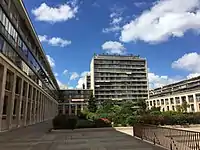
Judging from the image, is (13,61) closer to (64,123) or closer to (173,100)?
(64,123)

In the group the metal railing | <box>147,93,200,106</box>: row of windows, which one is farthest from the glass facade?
<box>147,93,200,106</box>: row of windows

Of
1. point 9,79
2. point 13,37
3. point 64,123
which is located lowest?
point 64,123

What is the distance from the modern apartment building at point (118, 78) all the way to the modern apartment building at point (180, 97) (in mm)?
9903

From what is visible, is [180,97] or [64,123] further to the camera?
[180,97]

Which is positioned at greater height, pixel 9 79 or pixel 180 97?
pixel 9 79

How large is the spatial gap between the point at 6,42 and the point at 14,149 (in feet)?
45.8

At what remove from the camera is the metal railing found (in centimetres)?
927

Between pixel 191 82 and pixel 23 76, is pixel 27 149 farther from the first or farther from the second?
pixel 191 82

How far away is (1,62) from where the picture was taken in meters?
20.3

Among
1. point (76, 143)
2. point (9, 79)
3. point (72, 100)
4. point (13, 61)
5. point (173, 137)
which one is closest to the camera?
point (173, 137)

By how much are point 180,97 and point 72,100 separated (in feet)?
161

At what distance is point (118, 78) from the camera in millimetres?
116938

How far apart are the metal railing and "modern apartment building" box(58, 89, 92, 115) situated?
92.8 meters

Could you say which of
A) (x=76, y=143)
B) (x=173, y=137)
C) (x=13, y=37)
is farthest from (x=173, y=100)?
(x=173, y=137)
